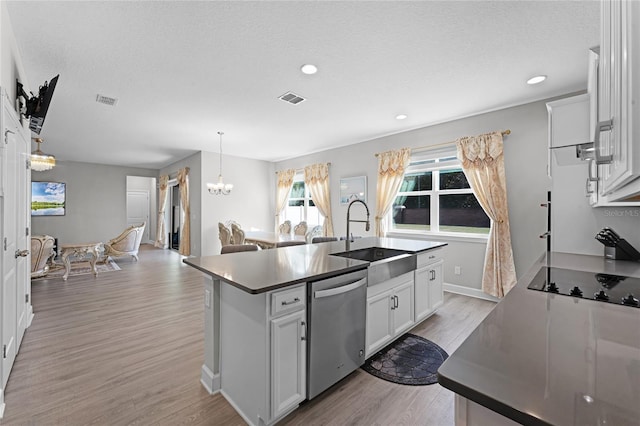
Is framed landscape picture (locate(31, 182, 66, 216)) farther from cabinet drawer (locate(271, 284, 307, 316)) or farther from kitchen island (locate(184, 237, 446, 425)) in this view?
cabinet drawer (locate(271, 284, 307, 316))

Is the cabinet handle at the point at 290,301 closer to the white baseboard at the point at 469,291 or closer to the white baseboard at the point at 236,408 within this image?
the white baseboard at the point at 236,408

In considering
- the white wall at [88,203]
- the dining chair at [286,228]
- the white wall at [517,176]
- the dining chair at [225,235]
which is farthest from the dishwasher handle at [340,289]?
the white wall at [88,203]

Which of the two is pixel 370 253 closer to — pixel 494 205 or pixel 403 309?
pixel 403 309

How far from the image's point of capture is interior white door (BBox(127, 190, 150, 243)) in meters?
9.96

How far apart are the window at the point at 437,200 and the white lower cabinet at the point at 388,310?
167 centimetres

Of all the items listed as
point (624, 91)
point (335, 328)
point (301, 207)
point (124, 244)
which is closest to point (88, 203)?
point (124, 244)

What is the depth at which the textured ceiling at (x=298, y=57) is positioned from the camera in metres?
1.98

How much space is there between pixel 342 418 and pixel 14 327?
2796mm

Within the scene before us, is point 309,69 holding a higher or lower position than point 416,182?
higher

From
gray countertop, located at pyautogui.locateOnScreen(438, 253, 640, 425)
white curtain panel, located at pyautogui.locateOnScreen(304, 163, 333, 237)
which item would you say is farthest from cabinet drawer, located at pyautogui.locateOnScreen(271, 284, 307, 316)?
white curtain panel, located at pyautogui.locateOnScreen(304, 163, 333, 237)

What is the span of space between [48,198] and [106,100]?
6480mm

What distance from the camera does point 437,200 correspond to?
4.55 metres

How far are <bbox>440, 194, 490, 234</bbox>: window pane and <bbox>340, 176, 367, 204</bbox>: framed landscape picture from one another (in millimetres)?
1503

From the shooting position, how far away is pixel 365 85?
312cm
